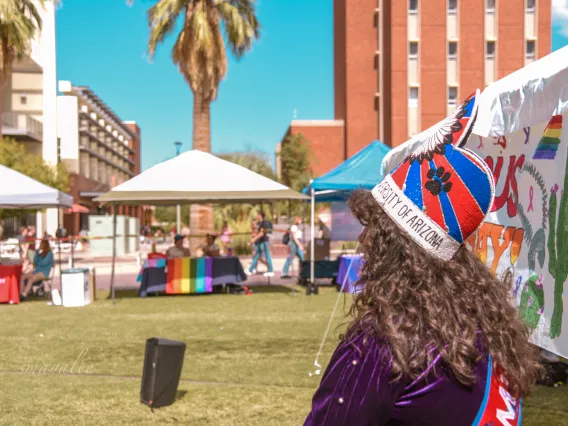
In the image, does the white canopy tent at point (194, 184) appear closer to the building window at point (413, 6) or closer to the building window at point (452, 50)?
the building window at point (413, 6)

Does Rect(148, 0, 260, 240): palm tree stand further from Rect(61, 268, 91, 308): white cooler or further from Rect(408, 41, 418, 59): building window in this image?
Rect(408, 41, 418, 59): building window

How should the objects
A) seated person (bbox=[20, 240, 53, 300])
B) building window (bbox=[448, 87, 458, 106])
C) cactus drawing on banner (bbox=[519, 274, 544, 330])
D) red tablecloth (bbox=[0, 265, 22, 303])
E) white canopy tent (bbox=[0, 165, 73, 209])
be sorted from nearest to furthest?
1. cactus drawing on banner (bbox=[519, 274, 544, 330])
2. white canopy tent (bbox=[0, 165, 73, 209])
3. red tablecloth (bbox=[0, 265, 22, 303])
4. seated person (bbox=[20, 240, 53, 300])
5. building window (bbox=[448, 87, 458, 106])

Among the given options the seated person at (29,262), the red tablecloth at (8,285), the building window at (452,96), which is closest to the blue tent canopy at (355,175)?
the red tablecloth at (8,285)

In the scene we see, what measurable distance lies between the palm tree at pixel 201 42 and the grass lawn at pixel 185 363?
350 inches

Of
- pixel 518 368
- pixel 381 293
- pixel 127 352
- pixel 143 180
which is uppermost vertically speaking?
pixel 143 180

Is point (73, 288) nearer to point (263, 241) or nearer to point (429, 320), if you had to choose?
point (263, 241)

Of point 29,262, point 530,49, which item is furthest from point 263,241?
point 530,49

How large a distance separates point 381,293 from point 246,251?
27.1 metres

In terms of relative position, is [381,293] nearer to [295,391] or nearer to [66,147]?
[295,391]

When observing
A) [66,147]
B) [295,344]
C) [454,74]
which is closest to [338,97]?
[454,74]

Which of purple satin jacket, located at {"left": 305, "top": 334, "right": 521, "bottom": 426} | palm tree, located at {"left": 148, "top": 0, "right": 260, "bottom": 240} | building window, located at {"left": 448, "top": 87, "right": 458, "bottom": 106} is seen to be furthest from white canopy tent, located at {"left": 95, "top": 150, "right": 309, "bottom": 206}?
building window, located at {"left": 448, "top": 87, "right": 458, "bottom": 106}

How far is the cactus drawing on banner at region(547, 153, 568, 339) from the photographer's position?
14.1ft

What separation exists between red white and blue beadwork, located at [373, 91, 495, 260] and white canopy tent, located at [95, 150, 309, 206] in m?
11.9

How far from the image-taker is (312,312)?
1168 cm
